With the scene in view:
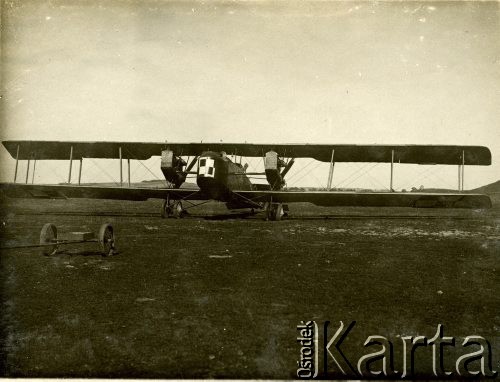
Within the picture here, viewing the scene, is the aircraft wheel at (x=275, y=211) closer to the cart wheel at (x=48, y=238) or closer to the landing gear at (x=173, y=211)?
the landing gear at (x=173, y=211)

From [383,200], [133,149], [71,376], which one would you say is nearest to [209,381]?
[71,376]

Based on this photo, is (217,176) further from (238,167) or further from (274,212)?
(274,212)

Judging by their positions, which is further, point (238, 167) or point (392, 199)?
point (238, 167)

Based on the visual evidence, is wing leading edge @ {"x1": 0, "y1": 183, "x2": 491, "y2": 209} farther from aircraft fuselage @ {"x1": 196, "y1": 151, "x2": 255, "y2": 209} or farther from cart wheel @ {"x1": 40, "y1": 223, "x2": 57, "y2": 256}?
cart wheel @ {"x1": 40, "y1": 223, "x2": 57, "y2": 256}

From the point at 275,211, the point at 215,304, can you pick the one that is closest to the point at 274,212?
the point at 275,211

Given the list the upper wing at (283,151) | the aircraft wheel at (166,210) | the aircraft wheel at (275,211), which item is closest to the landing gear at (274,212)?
the aircraft wheel at (275,211)

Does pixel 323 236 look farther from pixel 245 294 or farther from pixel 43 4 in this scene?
pixel 43 4

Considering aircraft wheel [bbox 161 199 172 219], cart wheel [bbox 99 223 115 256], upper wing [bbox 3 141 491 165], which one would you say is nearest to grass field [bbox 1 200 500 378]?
cart wheel [bbox 99 223 115 256]
